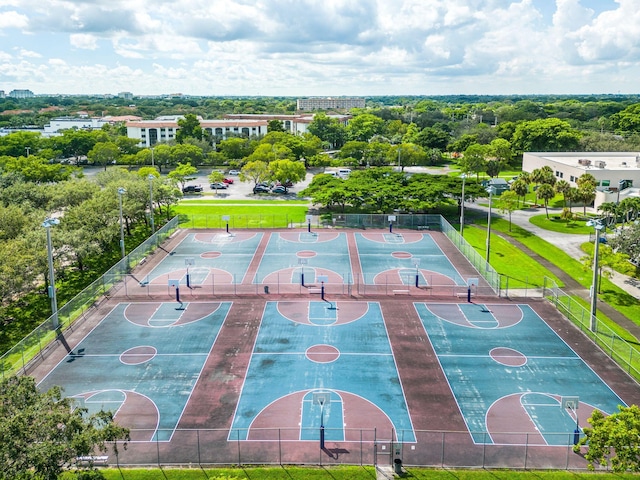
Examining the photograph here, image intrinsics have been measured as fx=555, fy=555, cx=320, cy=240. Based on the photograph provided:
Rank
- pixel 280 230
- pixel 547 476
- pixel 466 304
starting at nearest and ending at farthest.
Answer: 1. pixel 547 476
2. pixel 466 304
3. pixel 280 230

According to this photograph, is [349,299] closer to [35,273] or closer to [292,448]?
[292,448]

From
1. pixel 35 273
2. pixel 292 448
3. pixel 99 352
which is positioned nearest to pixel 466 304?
pixel 292 448

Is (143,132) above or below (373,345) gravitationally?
above

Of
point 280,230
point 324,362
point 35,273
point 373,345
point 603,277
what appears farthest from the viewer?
point 280,230

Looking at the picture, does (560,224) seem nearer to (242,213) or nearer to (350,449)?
(242,213)

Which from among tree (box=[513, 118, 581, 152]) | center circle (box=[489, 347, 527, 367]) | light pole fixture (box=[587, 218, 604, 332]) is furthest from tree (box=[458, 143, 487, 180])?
center circle (box=[489, 347, 527, 367])

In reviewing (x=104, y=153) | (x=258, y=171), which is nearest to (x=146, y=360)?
(x=258, y=171)

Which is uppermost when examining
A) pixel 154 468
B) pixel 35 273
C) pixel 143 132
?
pixel 143 132

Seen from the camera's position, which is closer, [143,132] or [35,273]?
[35,273]
